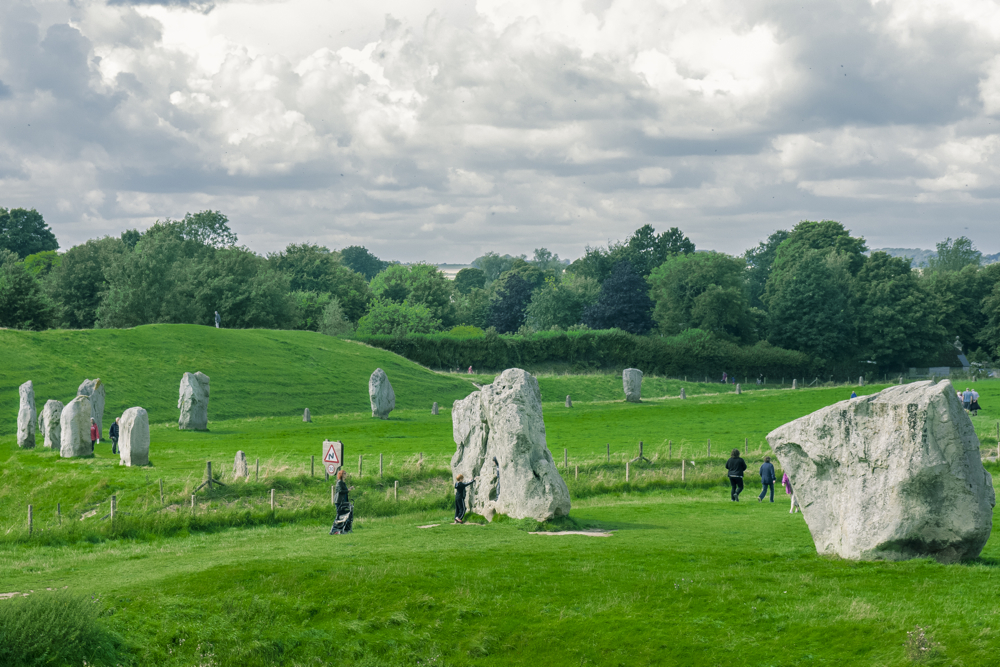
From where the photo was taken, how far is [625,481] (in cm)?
3741

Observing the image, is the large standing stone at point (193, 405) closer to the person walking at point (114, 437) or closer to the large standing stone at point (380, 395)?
the person walking at point (114, 437)

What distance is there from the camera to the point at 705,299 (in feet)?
369

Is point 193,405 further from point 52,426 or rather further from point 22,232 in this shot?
point 22,232

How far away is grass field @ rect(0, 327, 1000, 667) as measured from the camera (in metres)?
15.8

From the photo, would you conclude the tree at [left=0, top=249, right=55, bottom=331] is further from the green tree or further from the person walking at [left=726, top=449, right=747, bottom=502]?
the person walking at [left=726, top=449, right=747, bottom=502]

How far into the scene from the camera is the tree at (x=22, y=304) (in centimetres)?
8175

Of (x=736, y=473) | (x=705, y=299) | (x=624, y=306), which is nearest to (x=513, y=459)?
(x=736, y=473)

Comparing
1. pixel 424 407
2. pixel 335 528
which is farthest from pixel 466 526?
pixel 424 407

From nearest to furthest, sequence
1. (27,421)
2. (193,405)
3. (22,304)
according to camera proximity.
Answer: (27,421)
(193,405)
(22,304)

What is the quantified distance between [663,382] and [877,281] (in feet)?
126

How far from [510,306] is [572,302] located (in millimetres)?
14385

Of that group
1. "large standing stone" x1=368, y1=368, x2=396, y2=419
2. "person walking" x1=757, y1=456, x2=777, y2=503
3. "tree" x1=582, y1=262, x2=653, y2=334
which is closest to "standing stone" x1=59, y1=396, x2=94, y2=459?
"large standing stone" x1=368, y1=368, x2=396, y2=419

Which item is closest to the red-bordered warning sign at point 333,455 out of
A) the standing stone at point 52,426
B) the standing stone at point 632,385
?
the standing stone at point 52,426

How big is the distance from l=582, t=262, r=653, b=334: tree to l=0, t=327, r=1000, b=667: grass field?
271 feet
